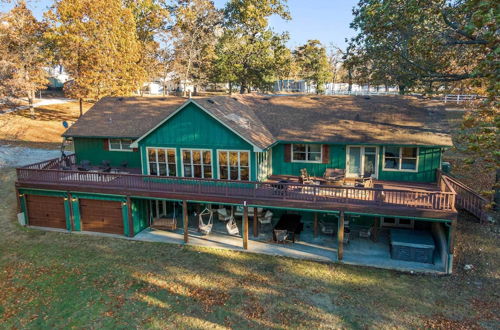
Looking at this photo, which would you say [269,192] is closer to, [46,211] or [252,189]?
[252,189]

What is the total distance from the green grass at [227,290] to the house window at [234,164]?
13.5 feet

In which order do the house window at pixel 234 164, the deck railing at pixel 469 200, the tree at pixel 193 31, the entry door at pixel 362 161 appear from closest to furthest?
the deck railing at pixel 469 200
the house window at pixel 234 164
the entry door at pixel 362 161
the tree at pixel 193 31

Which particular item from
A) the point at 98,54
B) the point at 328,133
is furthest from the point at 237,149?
the point at 98,54

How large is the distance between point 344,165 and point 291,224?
459cm

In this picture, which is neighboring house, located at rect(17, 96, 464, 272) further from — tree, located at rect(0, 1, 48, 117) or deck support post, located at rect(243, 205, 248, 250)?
tree, located at rect(0, 1, 48, 117)

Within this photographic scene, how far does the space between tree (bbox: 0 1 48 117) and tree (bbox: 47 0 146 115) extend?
28.8 feet

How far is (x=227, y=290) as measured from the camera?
48.2 ft

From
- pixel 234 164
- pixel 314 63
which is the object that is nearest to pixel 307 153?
pixel 234 164

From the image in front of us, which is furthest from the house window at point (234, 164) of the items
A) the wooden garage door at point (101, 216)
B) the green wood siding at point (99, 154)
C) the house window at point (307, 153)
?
the green wood siding at point (99, 154)

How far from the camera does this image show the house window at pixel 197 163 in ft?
65.2

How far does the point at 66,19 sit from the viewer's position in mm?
33812

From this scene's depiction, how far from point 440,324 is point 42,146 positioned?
37.9 m

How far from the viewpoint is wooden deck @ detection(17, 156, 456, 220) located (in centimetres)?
1570

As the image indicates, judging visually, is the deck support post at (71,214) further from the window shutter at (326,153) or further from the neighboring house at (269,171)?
the window shutter at (326,153)
